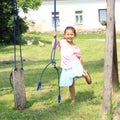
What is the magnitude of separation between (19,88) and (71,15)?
3509 cm

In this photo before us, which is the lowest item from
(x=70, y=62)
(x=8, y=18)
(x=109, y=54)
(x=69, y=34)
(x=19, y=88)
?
(x=19, y=88)

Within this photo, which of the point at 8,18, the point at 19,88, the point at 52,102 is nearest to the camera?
the point at 19,88

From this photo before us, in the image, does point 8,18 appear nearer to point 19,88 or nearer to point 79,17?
point 79,17

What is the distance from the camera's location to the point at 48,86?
10.3m

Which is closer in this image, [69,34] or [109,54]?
[109,54]

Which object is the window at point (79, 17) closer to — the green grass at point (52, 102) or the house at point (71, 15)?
the house at point (71, 15)

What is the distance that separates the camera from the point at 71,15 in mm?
42719

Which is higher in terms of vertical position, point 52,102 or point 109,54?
point 109,54

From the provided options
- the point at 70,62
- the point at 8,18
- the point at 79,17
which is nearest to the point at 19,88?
the point at 70,62

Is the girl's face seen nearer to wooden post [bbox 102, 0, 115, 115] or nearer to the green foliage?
wooden post [bbox 102, 0, 115, 115]

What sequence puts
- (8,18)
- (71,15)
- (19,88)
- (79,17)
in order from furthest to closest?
(79,17) < (71,15) < (8,18) < (19,88)

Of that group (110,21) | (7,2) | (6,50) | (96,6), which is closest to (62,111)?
(110,21)

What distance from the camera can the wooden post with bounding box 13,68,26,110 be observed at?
26.1 ft

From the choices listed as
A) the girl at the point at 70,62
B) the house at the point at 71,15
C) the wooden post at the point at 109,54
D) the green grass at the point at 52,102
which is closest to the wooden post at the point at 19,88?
the green grass at the point at 52,102
